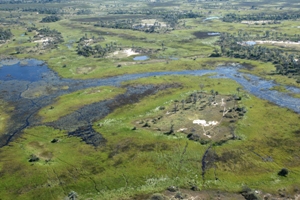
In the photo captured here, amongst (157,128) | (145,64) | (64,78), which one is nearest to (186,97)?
(157,128)

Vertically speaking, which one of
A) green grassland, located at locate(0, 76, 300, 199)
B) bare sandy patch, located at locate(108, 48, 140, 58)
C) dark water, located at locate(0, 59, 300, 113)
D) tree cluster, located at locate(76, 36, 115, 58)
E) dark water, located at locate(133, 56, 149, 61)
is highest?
tree cluster, located at locate(76, 36, 115, 58)

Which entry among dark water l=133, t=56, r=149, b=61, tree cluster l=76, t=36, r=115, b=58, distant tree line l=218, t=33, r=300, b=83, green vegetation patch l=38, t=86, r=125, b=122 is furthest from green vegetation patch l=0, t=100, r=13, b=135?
distant tree line l=218, t=33, r=300, b=83

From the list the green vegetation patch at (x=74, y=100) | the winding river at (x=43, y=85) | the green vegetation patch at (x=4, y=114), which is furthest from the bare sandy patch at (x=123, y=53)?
the green vegetation patch at (x=4, y=114)

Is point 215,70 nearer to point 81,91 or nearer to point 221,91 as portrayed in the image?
point 221,91

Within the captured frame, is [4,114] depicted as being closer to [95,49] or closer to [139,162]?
[139,162]

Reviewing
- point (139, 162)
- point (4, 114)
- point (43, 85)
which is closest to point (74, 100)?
point (4, 114)

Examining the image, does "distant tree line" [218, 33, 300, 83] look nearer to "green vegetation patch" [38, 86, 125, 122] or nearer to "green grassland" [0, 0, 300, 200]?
"green grassland" [0, 0, 300, 200]
